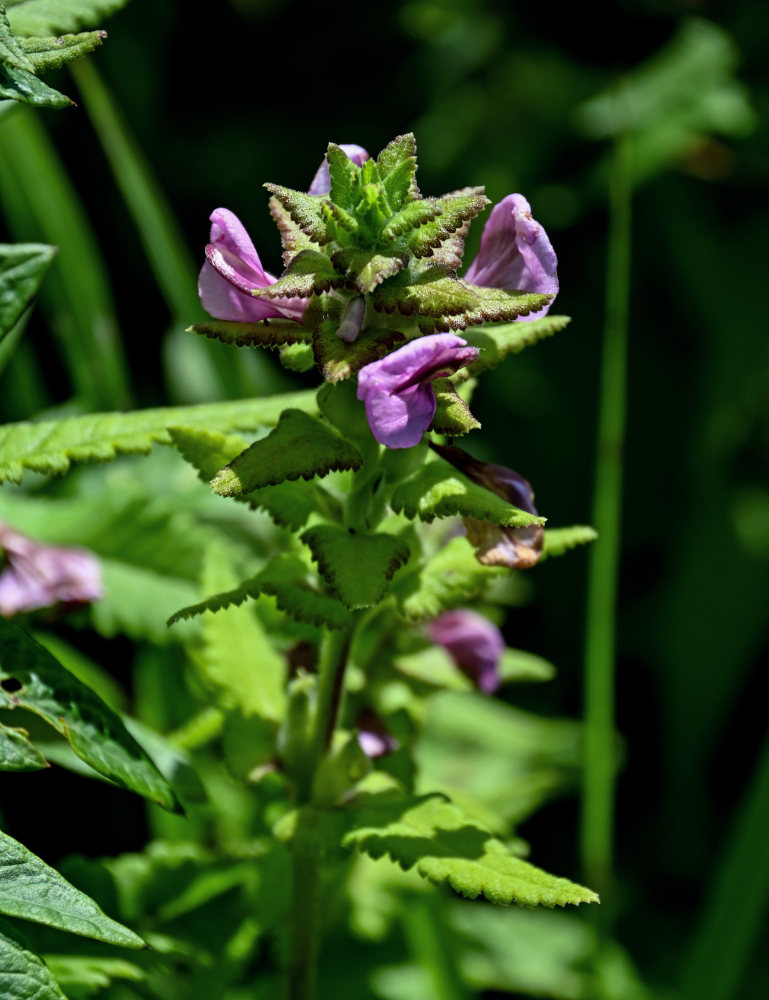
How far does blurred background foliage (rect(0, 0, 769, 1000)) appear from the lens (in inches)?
92.0

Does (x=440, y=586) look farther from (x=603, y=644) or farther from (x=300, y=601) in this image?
(x=603, y=644)

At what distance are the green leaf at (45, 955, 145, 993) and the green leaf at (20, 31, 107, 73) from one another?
0.67 meters

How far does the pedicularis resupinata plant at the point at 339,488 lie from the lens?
2.39 ft

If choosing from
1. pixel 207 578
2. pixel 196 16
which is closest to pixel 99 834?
pixel 207 578

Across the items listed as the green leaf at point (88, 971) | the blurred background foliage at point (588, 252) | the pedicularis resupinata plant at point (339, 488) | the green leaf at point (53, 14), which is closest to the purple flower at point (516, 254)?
the pedicularis resupinata plant at point (339, 488)

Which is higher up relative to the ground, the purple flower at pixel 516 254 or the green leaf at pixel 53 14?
the green leaf at pixel 53 14

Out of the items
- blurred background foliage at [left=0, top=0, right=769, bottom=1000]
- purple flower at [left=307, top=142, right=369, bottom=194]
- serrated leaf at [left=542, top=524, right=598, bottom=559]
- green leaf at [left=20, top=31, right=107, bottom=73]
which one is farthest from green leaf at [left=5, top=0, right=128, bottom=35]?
blurred background foliage at [left=0, top=0, right=769, bottom=1000]

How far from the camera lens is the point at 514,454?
2.52 m

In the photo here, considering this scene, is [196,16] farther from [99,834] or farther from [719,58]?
[99,834]

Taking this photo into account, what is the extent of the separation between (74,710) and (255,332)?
11.5 inches

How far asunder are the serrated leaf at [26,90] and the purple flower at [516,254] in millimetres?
304

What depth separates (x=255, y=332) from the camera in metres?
0.79

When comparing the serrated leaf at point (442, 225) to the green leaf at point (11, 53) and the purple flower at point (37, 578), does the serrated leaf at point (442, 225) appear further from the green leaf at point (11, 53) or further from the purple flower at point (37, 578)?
the purple flower at point (37, 578)

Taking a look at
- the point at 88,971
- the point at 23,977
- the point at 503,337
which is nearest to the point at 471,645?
the point at 503,337
